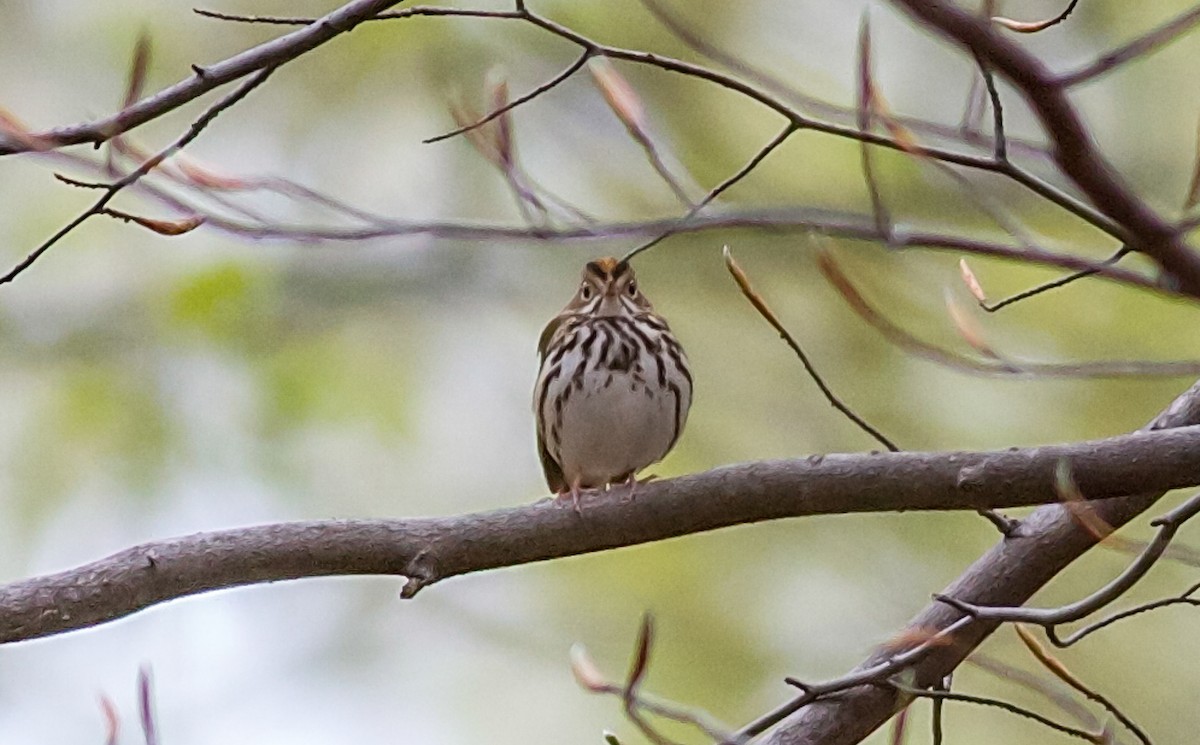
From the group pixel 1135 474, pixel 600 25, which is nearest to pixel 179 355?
pixel 600 25

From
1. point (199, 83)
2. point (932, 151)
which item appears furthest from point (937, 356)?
point (199, 83)

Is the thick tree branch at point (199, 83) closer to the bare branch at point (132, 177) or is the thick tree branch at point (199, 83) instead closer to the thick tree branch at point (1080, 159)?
the bare branch at point (132, 177)

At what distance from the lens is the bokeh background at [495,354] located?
607 cm

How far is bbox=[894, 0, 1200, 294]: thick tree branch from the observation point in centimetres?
120

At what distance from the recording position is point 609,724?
6.43 metres

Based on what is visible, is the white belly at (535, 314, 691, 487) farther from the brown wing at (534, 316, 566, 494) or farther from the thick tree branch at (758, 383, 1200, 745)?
the thick tree branch at (758, 383, 1200, 745)

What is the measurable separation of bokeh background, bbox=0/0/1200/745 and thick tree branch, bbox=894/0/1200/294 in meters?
4.52

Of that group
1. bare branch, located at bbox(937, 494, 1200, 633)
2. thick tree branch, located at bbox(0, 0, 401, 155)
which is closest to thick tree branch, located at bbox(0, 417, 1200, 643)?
bare branch, located at bbox(937, 494, 1200, 633)

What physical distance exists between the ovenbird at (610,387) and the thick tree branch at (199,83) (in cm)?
199

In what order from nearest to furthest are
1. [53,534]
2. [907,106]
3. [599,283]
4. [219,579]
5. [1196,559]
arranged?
[1196,559] < [219,579] < [599,283] < [907,106] < [53,534]

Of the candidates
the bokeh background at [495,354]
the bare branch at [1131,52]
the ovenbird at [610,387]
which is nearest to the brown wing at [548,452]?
the ovenbird at [610,387]

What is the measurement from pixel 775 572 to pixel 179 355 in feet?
8.60

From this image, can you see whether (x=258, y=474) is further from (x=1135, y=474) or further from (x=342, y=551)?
(x=1135, y=474)

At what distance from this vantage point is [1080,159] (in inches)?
48.1
